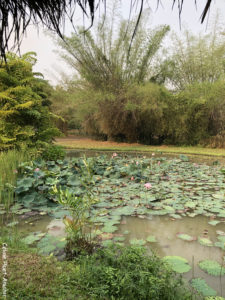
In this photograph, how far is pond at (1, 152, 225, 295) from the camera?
1856 millimetres

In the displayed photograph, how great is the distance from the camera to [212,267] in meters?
1.63

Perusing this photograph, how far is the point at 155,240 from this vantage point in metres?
2.06

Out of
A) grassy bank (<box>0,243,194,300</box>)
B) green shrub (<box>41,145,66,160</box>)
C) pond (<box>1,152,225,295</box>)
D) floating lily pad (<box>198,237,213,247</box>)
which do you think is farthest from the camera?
green shrub (<box>41,145,66,160</box>)

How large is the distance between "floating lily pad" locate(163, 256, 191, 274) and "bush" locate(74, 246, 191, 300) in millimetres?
90

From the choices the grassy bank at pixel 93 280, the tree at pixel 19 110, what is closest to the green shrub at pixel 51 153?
the tree at pixel 19 110

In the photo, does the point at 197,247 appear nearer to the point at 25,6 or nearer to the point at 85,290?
the point at 85,290

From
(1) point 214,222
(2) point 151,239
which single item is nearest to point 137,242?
(2) point 151,239

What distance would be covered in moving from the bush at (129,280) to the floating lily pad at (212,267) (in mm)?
269

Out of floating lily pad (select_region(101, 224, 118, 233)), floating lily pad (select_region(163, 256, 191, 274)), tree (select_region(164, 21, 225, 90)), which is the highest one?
tree (select_region(164, 21, 225, 90))

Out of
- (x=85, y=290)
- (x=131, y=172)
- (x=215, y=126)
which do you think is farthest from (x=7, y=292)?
(x=215, y=126)

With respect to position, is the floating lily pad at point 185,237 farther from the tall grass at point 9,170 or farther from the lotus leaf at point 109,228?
the tall grass at point 9,170

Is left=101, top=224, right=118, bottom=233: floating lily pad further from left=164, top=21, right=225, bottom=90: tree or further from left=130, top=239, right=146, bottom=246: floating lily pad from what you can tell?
left=164, top=21, right=225, bottom=90: tree

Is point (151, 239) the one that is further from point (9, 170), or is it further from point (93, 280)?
point (9, 170)

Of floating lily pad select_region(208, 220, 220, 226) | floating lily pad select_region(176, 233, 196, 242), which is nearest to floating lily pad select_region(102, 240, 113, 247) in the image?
floating lily pad select_region(176, 233, 196, 242)
